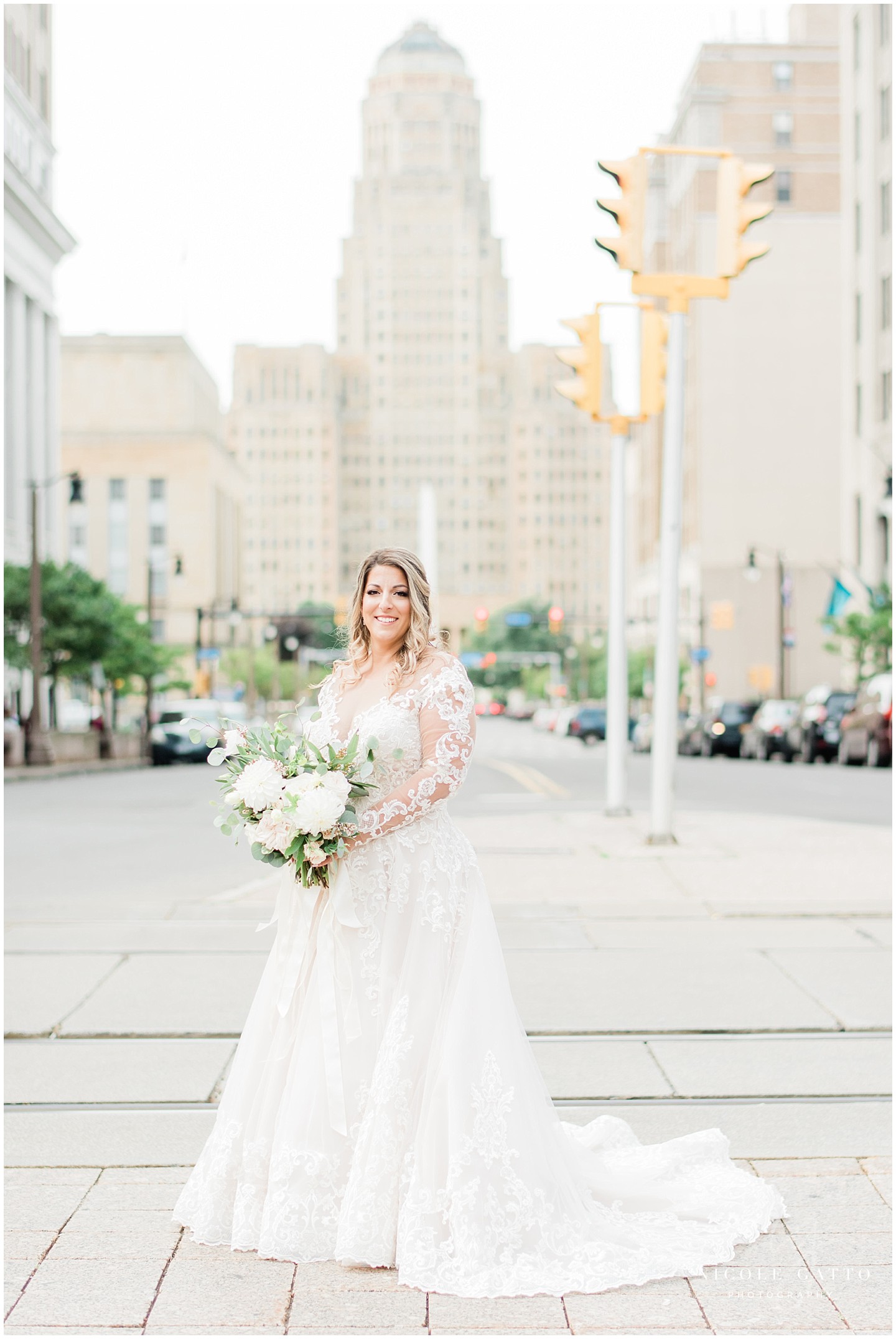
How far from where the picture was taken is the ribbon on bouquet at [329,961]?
13.5 feet

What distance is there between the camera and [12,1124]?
215 inches

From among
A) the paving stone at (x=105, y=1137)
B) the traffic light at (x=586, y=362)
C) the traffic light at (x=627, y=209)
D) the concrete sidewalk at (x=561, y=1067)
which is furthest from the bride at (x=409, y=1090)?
the traffic light at (x=586, y=362)

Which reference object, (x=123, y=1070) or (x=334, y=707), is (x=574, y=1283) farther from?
(x=123, y=1070)

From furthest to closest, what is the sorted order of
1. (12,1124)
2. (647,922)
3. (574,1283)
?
1. (647,922)
2. (12,1124)
3. (574,1283)

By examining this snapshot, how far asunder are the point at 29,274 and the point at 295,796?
214 feet

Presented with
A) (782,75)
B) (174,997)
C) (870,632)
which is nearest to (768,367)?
(782,75)

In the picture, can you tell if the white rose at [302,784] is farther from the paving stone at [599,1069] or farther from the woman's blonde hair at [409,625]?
the paving stone at [599,1069]

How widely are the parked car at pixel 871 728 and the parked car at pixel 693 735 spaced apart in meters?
11.9

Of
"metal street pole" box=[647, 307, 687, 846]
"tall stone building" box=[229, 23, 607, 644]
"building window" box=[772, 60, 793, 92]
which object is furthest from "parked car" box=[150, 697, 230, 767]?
"tall stone building" box=[229, 23, 607, 644]

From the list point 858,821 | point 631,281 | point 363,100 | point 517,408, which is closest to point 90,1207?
point 631,281

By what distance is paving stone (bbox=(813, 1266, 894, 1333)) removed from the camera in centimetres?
364

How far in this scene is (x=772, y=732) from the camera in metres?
39.6

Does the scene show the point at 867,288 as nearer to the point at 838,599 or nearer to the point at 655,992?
the point at 838,599

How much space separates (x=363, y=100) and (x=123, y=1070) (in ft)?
657
